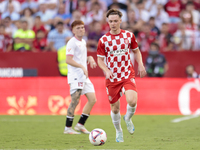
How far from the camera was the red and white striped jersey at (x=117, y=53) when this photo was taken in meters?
6.75

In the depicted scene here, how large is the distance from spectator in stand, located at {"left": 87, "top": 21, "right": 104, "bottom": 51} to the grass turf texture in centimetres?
363

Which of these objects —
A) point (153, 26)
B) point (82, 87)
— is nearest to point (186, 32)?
point (153, 26)

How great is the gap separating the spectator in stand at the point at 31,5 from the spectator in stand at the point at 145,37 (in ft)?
16.2

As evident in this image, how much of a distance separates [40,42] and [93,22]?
2.27m

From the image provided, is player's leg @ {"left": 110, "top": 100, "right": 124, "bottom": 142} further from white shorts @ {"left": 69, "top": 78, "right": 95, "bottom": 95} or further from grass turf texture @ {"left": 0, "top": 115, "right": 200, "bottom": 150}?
white shorts @ {"left": 69, "top": 78, "right": 95, "bottom": 95}

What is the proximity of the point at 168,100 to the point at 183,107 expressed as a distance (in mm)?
553

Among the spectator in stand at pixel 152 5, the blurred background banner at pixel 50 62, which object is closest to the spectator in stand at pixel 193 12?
the spectator in stand at pixel 152 5

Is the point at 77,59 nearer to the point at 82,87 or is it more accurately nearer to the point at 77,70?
the point at 77,70

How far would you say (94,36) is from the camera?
14.7m

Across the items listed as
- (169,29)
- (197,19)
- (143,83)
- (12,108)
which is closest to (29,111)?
(12,108)

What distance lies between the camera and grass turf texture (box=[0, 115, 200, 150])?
657cm

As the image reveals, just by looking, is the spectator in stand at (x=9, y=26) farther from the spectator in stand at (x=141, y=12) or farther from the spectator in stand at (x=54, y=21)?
the spectator in stand at (x=141, y=12)

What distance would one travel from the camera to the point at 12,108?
1306 centimetres

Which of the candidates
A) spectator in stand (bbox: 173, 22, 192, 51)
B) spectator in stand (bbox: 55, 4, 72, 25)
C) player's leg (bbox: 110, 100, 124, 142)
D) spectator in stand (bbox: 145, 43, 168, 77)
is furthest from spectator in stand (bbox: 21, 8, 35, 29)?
player's leg (bbox: 110, 100, 124, 142)
